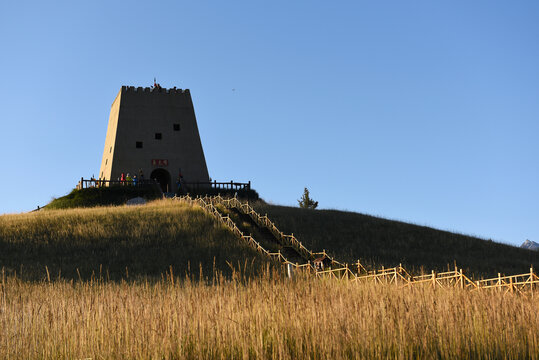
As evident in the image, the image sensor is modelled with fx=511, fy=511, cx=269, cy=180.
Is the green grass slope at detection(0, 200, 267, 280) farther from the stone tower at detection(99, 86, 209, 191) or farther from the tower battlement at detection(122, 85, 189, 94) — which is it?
the tower battlement at detection(122, 85, 189, 94)

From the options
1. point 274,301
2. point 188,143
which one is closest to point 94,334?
point 274,301

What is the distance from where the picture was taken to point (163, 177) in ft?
128

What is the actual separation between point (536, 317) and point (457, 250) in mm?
17954

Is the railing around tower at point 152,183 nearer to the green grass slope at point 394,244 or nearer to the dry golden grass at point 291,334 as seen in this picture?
the green grass slope at point 394,244

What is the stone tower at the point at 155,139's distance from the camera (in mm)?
37219

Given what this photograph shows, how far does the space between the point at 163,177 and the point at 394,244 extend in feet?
70.4

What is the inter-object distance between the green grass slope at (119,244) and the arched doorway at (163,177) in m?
9.71

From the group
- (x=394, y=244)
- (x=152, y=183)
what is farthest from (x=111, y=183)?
(x=394, y=244)

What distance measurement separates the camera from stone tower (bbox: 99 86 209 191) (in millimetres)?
37219

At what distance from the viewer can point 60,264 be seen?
18.3 m

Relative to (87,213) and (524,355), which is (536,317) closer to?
(524,355)

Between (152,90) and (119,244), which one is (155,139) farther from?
(119,244)

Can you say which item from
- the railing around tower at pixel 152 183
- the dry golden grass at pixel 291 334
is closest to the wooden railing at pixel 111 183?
the railing around tower at pixel 152 183

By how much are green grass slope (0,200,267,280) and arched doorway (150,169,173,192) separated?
971cm
